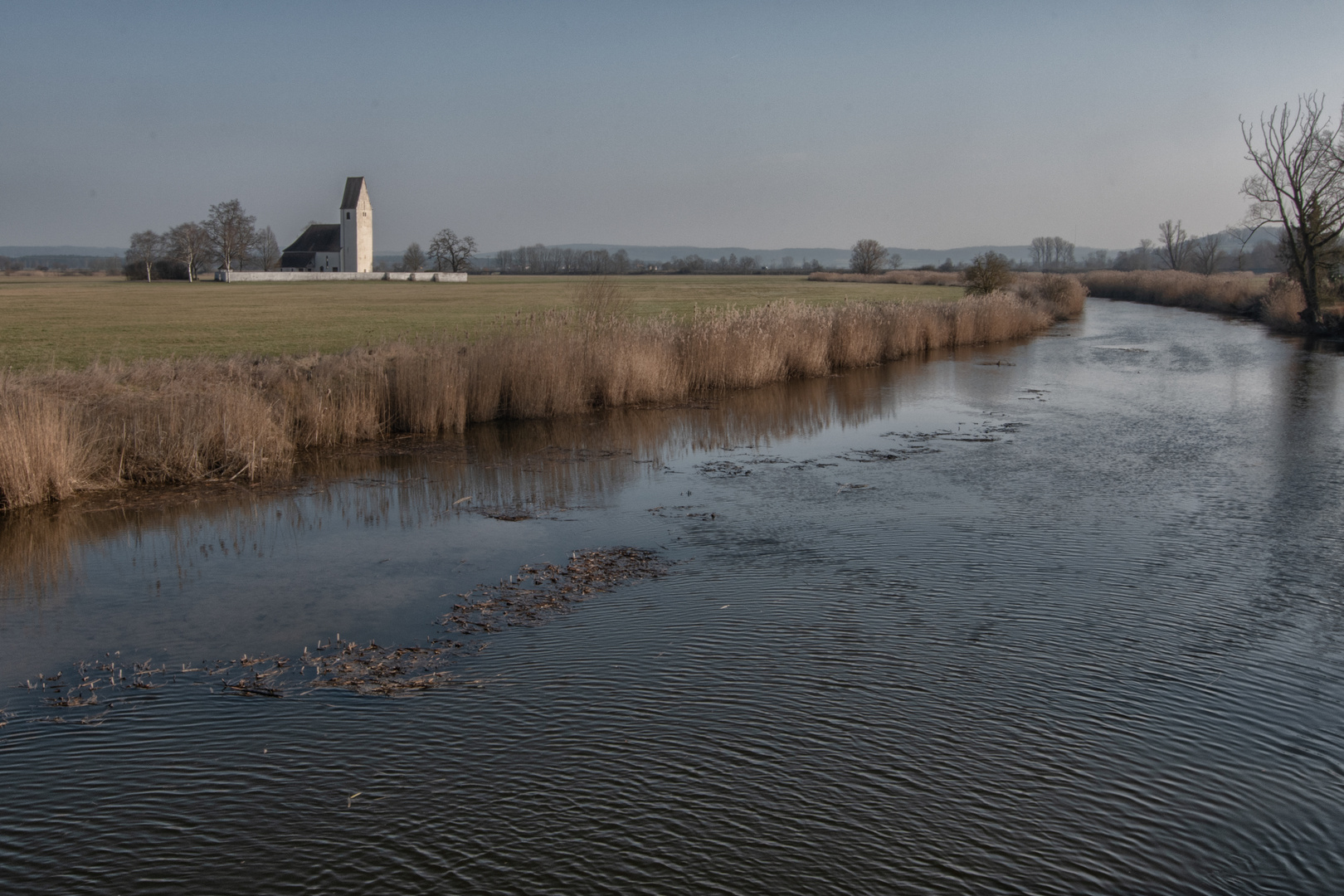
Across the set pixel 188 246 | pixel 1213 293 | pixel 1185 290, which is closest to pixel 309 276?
pixel 188 246

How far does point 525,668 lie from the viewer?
17.5ft

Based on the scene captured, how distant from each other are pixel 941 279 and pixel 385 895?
68.6 m

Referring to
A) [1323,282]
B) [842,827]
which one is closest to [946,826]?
[842,827]

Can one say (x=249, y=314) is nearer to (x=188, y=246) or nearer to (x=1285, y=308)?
(x=1285, y=308)

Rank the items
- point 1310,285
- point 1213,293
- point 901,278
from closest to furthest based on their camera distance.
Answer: point 1310,285 < point 1213,293 < point 901,278

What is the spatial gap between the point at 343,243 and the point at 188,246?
2126cm

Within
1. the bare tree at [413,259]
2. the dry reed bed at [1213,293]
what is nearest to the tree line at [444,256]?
the bare tree at [413,259]

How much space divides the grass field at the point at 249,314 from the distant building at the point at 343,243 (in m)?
36.9

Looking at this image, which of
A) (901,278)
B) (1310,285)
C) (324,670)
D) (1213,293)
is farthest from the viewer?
(901,278)

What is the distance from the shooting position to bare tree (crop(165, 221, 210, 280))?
78000 mm

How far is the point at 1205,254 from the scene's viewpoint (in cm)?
7725

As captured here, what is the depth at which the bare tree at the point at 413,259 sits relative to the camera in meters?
105

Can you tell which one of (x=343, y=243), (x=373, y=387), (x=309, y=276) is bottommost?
(x=373, y=387)

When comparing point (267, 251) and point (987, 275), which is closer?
point (987, 275)
